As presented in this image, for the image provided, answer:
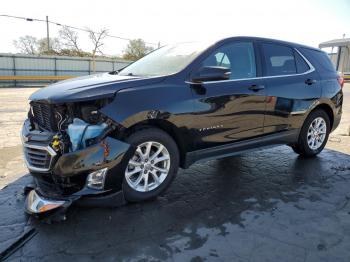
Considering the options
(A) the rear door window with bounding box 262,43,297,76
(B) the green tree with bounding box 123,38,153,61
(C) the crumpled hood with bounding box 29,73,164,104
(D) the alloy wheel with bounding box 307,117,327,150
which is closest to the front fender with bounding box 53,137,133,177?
(C) the crumpled hood with bounding box 29,73,164,104

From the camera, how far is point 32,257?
2512mm

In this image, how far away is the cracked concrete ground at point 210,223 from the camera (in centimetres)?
258

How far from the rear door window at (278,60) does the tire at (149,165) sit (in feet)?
5.96

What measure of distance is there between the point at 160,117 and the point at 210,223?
1.15 meters

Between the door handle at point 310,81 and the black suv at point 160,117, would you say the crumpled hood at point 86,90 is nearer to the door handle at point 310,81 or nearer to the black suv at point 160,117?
the black suv at point 160,117

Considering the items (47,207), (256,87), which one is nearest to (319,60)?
(256,87)

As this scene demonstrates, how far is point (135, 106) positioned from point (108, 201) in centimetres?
95

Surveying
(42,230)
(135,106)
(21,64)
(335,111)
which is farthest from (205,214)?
(21,64)

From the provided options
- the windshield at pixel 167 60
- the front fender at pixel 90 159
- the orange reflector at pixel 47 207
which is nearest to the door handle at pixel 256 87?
the windshield at pixel 167 60

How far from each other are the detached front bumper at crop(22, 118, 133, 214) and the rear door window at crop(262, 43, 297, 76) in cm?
237

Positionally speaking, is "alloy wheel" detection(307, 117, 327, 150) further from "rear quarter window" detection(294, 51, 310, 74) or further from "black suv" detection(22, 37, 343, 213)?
"rear quarter window" detection(294, 51, 310, 74)

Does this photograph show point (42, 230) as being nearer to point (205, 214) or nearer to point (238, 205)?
point (205, 214)

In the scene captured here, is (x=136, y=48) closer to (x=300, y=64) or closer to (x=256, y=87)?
(x=300, y=64)

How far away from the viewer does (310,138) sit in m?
5.19
